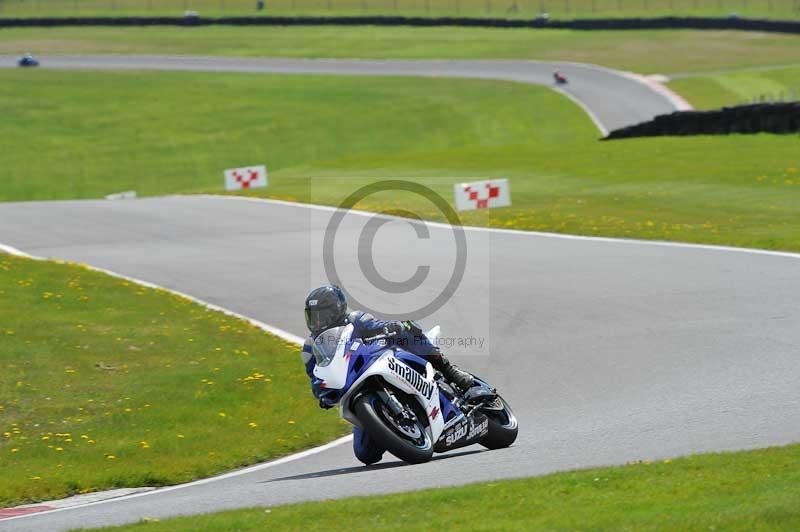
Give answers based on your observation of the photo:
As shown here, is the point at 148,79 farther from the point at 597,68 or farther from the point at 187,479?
the point at 187,479

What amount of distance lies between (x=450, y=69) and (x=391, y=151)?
2334 centimetres

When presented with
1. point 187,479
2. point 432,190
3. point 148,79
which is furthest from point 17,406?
point 148,79

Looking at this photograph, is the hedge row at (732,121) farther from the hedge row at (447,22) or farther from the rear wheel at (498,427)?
the hedge row at (447,22)

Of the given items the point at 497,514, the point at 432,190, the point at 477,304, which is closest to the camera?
the point at 497,514

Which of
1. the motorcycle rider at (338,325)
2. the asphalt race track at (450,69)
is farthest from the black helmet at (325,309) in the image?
the asphalt race track at (450,69)

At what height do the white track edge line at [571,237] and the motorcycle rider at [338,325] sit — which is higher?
the motorcycle rider at [338,325]

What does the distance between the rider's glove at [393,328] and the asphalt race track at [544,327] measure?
1106 mm

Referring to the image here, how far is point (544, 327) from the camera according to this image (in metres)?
15.8

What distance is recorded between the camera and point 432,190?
33.9m

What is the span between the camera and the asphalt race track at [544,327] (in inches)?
387

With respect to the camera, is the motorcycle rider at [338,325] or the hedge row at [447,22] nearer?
the motorcycle rider at [338,325]

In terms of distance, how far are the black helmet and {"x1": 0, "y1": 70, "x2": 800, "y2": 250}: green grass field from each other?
12518 mm

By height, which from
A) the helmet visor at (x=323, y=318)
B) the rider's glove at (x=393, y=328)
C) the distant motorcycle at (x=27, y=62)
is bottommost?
the rider's glove at (x=393, y=328)

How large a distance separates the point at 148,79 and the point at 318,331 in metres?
62.7
